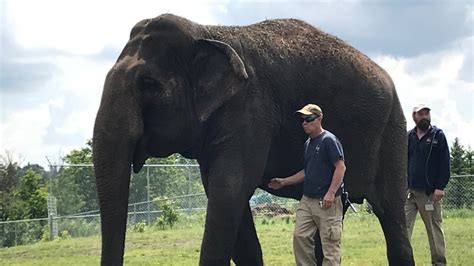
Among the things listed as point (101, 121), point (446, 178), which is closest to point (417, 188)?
point (446, 178)

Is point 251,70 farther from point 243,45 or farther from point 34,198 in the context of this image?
point 34,198

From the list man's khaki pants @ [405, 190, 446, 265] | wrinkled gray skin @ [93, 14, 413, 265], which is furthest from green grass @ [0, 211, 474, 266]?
wrinkled gray skin @ [93, 14, 413, 265]

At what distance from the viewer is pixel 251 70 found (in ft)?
28.1

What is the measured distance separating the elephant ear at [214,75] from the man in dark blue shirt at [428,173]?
390cm

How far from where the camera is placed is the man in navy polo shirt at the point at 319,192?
26.9 feet

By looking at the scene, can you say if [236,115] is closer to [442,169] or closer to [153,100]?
[153,100]

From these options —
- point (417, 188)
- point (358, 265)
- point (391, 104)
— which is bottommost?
point (358, 265)

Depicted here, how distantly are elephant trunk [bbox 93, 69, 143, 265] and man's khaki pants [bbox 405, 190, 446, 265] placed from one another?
202 inches

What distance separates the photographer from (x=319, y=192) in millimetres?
8328

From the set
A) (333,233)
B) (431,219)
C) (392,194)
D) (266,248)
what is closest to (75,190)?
(266,248)

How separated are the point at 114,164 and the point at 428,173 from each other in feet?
17.6

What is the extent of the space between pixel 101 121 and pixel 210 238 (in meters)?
1.54

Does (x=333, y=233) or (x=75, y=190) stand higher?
(x=75, y=190)

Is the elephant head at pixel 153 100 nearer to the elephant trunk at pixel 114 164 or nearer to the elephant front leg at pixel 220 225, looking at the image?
the elephant trunk at pixel 114 164
